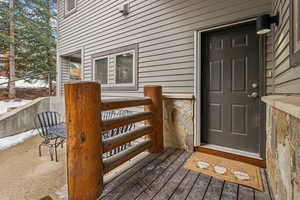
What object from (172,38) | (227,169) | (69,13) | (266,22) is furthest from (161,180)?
(69,13)

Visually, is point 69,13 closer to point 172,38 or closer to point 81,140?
point 172,38

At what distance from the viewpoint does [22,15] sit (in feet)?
27.5

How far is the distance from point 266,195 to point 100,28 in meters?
5.07

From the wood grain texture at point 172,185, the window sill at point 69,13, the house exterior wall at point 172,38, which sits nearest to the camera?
the wood grain texture at point 172,185

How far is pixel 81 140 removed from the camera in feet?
4.39

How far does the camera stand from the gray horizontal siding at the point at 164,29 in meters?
2.33

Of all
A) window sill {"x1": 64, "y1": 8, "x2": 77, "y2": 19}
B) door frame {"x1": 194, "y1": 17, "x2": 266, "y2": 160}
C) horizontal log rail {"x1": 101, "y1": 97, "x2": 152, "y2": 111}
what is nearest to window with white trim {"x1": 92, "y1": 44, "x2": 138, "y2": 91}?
horizontal log rail {"x1": 101, "y1": 97, "x2": 152, "y2": 111}

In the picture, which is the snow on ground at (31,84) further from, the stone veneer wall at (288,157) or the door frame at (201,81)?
the stone veneer wall at (288,157)

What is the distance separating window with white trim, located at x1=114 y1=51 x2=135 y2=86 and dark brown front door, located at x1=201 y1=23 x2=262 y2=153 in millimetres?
1760

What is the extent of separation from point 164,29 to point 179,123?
1986 millimetres

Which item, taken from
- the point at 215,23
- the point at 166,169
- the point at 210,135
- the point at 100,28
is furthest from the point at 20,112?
the point at 215,23

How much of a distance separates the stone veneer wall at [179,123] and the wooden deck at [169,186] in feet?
2.45

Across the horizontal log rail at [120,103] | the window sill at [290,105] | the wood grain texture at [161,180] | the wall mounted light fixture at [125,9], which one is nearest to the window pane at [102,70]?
the wall mounted light fixture at [125,9]

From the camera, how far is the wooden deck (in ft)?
4.73
